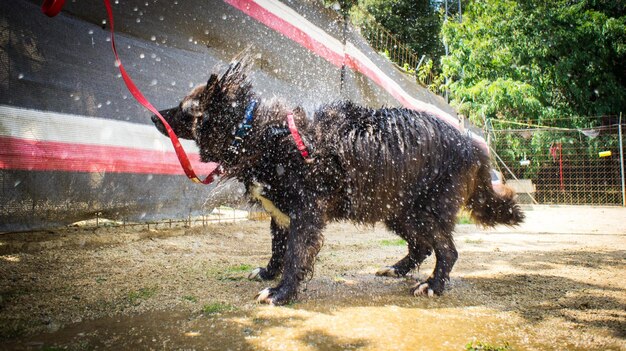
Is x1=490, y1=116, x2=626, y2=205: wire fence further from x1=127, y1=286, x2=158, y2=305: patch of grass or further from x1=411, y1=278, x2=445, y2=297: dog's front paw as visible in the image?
x1=127, y1=286, x2=158, y2=305: patch of grass

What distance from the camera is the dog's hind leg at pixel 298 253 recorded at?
102 inches

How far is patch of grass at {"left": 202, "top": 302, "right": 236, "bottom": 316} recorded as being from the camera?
2304 mm

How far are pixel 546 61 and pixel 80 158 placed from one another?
1557 cm

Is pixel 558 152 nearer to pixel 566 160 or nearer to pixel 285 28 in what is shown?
pixel 566 160

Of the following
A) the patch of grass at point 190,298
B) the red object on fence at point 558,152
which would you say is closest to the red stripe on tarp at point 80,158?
the patch of grass at point 190,298

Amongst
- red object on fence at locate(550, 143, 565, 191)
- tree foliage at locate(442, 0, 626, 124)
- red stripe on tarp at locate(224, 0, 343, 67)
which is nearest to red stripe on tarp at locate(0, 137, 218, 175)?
red stripe on tarp at locate(224, 0, 343, 67)

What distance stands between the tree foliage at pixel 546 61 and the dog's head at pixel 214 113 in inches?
509

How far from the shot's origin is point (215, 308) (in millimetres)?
2344

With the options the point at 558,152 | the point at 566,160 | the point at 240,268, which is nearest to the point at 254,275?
the point at 240,268

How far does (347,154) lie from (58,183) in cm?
224

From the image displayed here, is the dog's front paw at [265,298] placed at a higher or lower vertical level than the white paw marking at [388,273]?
higher

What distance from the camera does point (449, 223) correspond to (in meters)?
3.15

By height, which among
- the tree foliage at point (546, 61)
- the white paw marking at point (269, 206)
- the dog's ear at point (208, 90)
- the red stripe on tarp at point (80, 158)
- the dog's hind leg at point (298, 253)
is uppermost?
the tree foliage at point (546, 61)

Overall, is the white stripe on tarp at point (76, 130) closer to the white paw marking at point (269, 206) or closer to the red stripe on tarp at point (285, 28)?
the white paw marking at point (269, 206)
